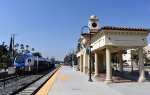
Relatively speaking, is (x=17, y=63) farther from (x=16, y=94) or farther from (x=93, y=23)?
(x=16, y=94)

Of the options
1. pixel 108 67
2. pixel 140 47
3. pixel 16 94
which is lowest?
pixel 16 94

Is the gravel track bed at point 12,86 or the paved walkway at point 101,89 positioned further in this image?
the gravel track bed at point 12,86

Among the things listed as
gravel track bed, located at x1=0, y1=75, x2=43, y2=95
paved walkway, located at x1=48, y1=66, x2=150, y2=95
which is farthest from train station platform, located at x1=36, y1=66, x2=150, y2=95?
gravel track bed, located at x1=0, y1=75, x2=43, y2=95

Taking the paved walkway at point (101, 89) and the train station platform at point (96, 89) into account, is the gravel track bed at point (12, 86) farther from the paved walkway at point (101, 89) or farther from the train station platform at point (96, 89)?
the paved walkway at point (101, 89)

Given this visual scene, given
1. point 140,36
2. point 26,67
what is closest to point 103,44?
point 140,36

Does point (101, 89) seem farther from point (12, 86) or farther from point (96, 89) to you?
point (12, 86)

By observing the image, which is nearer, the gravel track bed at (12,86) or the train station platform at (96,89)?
the train station platform at (96,89)

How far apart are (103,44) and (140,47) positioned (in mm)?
3759

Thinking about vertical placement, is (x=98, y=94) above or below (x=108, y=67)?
below

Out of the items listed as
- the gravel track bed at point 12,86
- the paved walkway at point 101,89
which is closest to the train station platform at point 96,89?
the paved walkway at point 101,89

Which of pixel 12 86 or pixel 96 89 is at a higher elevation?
pixel 12 86

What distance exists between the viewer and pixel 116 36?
25156mm

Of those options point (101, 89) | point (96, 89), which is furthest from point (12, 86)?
point (101, 89)

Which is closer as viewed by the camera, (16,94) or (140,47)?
(16,94)
